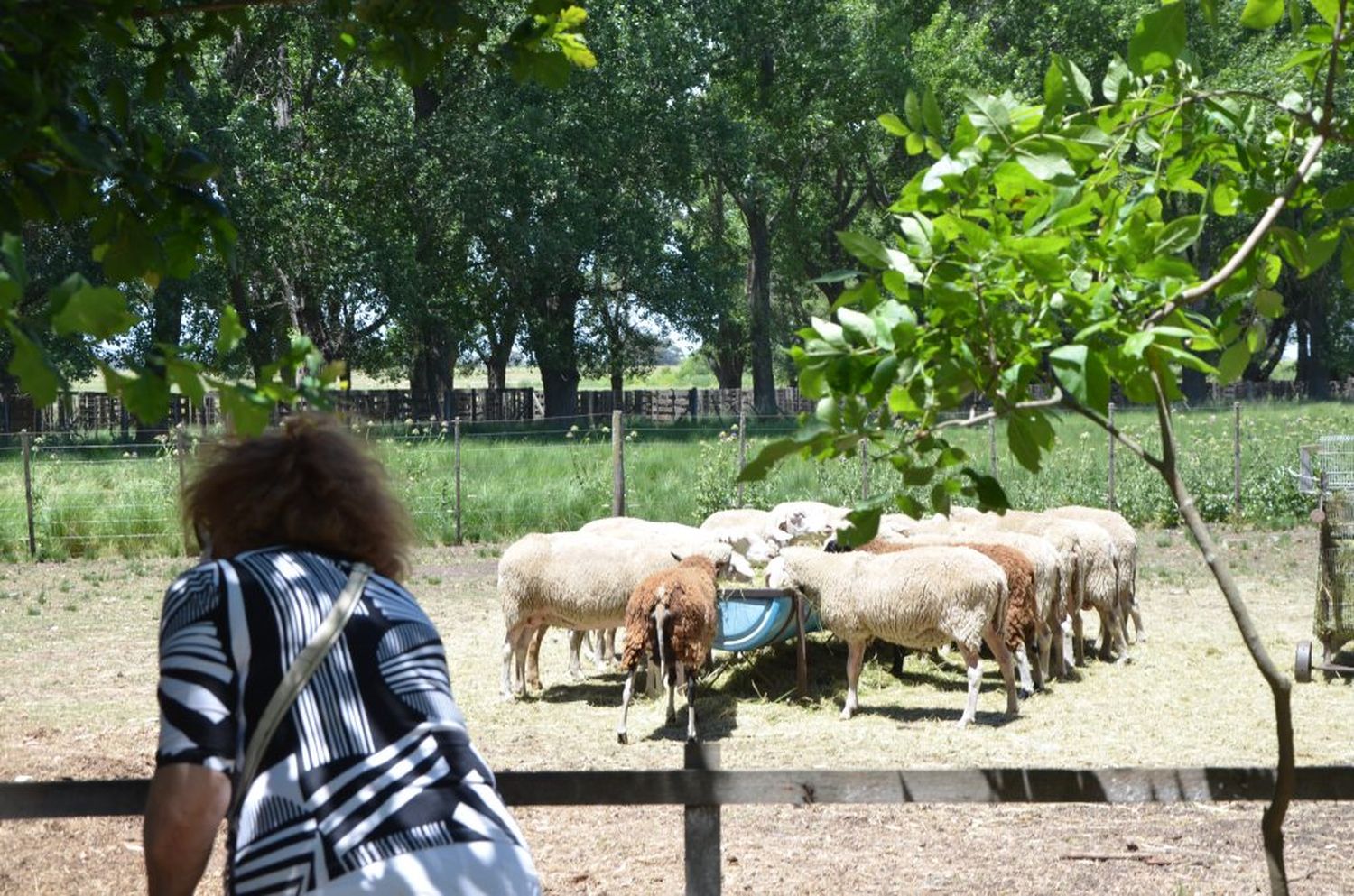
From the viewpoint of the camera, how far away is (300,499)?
96.1 inches

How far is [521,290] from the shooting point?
42.1m

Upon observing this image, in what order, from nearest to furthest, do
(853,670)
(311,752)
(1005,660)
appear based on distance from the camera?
→ 1. (311,752)
2. (1005,660)
3. (853,670)

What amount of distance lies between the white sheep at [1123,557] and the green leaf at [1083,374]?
1071 centimetres

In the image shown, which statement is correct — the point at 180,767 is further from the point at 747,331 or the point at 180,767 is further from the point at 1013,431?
the point at 747,331

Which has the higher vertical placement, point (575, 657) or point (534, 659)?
point (534, 659)

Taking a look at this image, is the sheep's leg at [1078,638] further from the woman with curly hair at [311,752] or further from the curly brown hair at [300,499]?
the woman with curly hair at [311,752]

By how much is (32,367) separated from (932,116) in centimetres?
167

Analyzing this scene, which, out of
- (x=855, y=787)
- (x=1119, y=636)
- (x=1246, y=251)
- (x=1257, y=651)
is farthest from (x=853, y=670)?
(x=1246, y=251)

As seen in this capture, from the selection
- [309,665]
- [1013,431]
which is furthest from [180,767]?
[1013,431]

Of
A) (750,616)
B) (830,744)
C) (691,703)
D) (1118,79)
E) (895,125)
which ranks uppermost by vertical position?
(1118,79)

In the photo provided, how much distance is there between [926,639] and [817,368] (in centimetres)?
782

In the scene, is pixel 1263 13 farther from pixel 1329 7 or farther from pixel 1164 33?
pixel 1164 33

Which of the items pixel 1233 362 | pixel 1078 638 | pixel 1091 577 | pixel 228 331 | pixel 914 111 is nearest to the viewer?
pixel 228 331

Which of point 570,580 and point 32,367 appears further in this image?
point 570,580
